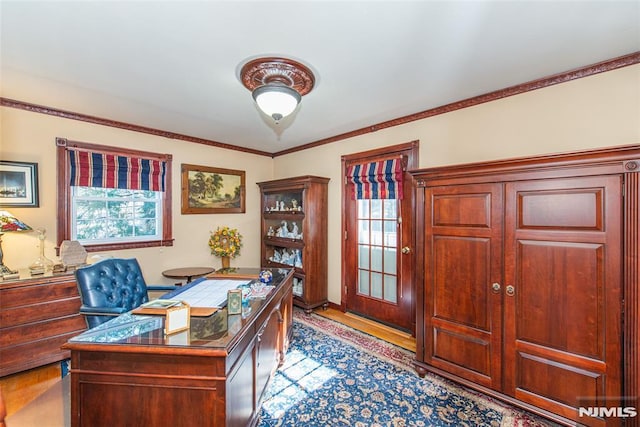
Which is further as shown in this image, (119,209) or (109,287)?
(119,209)

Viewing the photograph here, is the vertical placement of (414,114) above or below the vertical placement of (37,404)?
above

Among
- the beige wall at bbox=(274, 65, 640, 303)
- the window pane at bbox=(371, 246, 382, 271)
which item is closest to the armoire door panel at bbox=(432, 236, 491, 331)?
the beige wall at bbox=(274, 65, 640, 303)

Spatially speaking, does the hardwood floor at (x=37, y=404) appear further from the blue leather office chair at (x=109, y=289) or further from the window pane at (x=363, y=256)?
the window pane at (x=363, y=256)

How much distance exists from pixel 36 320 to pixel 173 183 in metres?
2.13

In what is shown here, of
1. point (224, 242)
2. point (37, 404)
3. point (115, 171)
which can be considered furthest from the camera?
point (224, 242)

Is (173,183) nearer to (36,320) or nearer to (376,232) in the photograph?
(36,320)

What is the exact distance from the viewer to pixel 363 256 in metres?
3.93

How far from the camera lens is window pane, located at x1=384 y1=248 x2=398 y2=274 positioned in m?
3.57

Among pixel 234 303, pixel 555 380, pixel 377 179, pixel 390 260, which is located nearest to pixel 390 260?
pixel 390 260

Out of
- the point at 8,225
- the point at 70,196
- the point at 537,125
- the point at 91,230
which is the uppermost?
the point at 537,125

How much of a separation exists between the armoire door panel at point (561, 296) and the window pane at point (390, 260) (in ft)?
5.33

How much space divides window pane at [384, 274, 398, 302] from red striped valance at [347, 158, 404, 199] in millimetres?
1077

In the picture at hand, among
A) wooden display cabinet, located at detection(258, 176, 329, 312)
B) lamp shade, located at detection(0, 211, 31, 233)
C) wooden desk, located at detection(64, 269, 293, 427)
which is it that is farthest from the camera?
wooden display cabinet, located at detection(258, 176, 329, 312)

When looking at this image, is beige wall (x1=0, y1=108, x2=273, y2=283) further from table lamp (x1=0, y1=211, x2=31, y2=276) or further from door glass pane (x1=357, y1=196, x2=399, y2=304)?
door glass pane (x1=357, y1=196, x2=399, y2=304)
